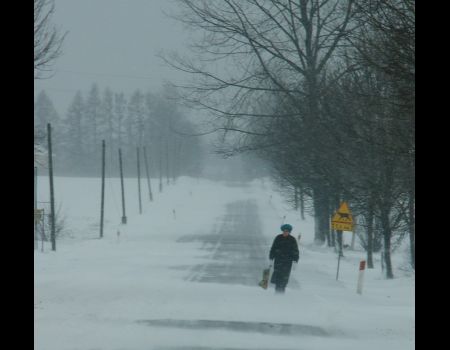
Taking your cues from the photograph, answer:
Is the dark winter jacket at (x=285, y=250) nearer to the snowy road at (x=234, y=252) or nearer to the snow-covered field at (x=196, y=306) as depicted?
the snow-covered field at (x=196, y=306)

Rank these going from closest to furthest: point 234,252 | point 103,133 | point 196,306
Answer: point 196,306 → point 234,252 → point 103,133

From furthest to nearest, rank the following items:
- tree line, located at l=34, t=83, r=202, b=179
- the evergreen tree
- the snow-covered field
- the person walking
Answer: the evergreen tree
tree line, located at l=34, t=83, r=202, b=179
the person walking
the snow-covered field

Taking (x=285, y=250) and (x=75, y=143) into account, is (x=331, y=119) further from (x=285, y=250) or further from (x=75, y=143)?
(x=75, y=143)

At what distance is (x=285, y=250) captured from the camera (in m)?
17.2

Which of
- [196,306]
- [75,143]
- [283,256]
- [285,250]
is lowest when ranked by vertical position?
[196,306]

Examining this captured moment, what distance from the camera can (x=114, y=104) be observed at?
152 m


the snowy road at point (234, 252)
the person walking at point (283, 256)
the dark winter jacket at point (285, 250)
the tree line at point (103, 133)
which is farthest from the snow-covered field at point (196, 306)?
the tree line at point (103, 133)

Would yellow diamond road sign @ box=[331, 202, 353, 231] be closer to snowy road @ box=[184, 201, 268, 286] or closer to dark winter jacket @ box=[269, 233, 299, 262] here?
snowy road @ box=[184, 201, 268, 286]

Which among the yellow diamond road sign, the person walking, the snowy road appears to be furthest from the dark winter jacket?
the yellow diamond road sign

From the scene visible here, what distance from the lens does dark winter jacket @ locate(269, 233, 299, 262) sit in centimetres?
1717

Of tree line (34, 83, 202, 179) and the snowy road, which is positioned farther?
tree line (34, 83, 202, 179)

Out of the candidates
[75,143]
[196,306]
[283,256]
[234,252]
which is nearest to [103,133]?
[75,143]

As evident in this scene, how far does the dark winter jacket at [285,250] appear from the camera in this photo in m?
17.2
